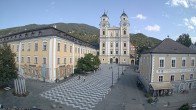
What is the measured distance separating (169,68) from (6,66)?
28962 millimetres

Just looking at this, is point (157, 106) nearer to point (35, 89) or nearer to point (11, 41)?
point (35, 89)

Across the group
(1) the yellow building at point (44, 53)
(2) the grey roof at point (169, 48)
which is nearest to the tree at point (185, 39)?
(2) the grey roof at point (169, 48)

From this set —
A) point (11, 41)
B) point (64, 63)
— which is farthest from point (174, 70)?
point (11, 41)

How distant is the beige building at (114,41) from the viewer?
86.6m

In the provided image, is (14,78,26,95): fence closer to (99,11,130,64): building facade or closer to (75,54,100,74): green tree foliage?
(75,54,100,74): green tree foliage

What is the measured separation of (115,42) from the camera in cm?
8788

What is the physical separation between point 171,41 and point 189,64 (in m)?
5.70

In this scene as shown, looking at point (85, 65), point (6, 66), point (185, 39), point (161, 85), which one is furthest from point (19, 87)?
point (185, 39)

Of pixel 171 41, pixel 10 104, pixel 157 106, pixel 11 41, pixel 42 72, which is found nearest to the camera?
pixel 10 104

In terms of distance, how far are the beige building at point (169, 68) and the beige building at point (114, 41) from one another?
48.6m

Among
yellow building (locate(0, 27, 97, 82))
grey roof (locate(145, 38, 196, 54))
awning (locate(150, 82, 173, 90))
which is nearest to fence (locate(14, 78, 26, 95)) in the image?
yellow building (locate(0, 27, 97, 82))

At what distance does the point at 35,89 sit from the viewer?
3403 centimetres

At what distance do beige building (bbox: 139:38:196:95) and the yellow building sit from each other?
62.0 ft

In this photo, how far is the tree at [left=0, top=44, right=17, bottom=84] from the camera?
31672mm
